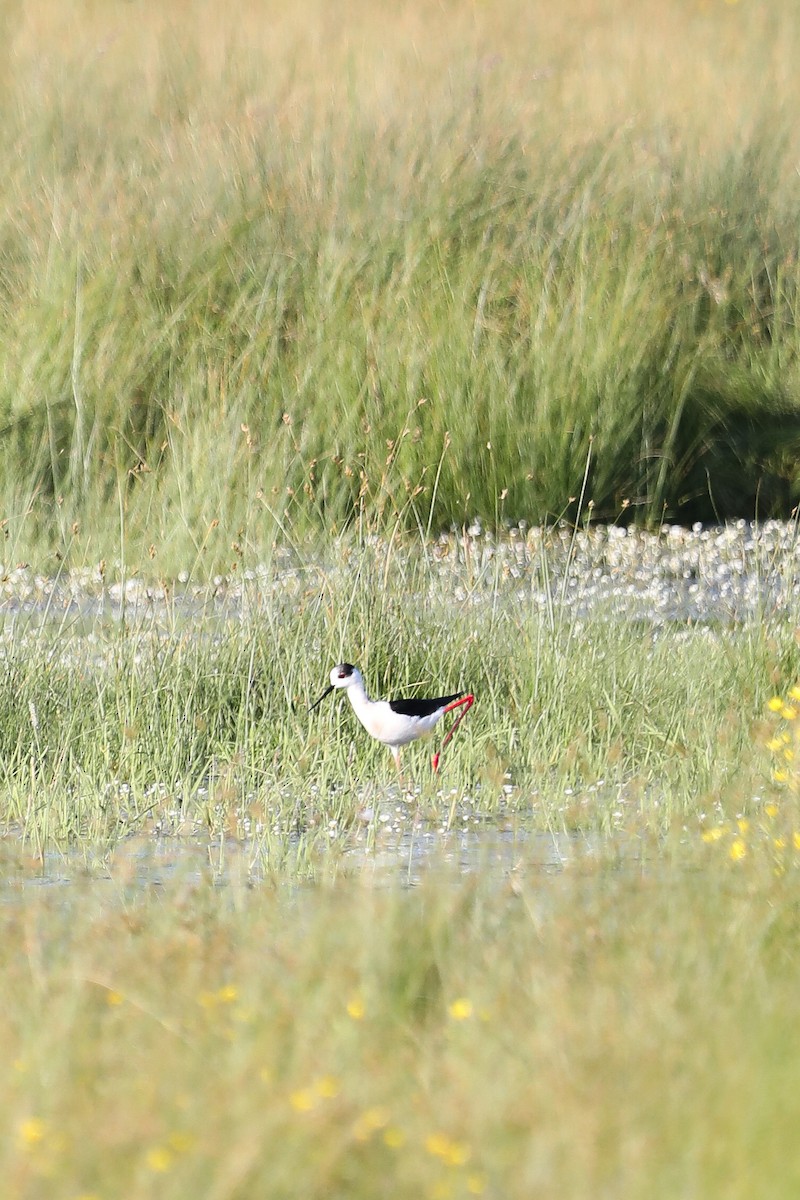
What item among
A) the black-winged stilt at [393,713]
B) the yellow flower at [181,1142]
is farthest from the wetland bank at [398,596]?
the black-winged stilt at [393,713]

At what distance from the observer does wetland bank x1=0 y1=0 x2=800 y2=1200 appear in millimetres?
2822

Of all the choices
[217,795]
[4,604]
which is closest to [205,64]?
[4,604]

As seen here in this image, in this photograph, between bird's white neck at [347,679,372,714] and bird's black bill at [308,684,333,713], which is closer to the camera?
bird's white neck at [347,679,372,714]

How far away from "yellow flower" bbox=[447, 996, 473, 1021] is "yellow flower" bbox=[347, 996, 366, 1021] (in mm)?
132

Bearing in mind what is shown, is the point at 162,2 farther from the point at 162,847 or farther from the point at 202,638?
the point at 162,847

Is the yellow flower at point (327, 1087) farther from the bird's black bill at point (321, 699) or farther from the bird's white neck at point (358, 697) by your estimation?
the bird's black bill at point (321, 699)

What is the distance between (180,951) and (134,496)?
202 inches

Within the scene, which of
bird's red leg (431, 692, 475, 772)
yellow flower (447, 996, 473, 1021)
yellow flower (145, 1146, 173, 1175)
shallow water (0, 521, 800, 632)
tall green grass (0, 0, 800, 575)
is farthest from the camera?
tall green grass (0, 0, 800, 575)

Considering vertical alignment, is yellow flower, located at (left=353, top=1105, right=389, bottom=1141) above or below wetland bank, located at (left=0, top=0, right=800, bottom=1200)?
above

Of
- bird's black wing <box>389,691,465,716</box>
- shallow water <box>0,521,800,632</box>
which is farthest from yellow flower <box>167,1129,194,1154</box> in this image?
shallow water <box>0,521,800,632</box>

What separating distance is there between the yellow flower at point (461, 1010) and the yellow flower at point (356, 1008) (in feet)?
0.43

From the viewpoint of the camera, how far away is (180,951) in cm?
345

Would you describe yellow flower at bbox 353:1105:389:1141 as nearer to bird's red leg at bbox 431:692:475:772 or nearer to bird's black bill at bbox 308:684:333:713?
bird's red leg at bbox 431:692:475:772

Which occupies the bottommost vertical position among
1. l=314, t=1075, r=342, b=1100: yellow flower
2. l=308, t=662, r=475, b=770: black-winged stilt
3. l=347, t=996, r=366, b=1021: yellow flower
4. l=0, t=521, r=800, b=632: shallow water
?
l=0, t=521, r=800, b=632: shallow water
